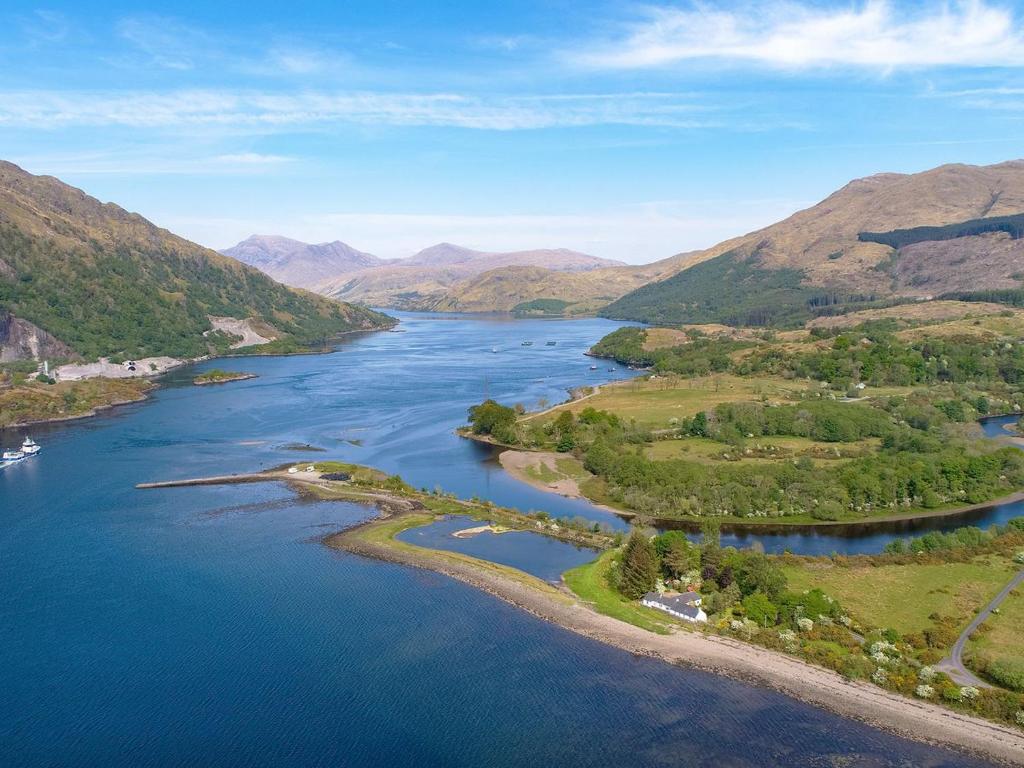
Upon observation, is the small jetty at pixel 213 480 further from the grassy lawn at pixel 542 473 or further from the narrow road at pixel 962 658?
the narrow road at pixel 962 658

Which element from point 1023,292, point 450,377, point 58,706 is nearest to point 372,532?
point 58,706

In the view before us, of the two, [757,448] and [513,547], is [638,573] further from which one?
[757,448]

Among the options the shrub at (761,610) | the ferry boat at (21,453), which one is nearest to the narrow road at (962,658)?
the shrub at (761,610)

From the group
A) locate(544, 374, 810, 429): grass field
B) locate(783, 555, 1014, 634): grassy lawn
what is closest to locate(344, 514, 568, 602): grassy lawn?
locate(783, 555, 1014, 634): grassy lawn

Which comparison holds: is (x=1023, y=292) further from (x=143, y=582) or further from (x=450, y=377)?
(x=143, y=582)

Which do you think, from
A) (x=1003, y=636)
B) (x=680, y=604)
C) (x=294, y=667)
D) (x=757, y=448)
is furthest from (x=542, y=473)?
(x=1003, y=636)

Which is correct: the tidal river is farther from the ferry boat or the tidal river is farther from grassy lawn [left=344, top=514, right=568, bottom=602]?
the ferry boat
